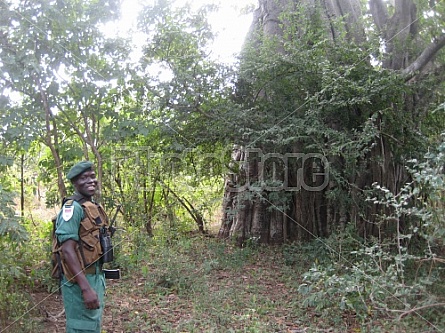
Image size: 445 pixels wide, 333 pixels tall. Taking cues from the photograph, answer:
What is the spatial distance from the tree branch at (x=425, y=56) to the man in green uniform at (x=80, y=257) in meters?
5.18

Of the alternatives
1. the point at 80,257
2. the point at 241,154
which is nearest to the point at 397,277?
the point at 80,257

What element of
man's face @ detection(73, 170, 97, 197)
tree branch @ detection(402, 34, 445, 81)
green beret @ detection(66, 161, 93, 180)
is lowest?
man's face @ detection(73, 170, 97, 197)

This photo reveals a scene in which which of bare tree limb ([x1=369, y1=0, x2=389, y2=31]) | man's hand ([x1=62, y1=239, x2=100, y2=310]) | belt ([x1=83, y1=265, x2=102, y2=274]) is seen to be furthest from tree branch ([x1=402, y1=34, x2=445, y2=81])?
man's hand ([x1=62, y1=239, x2=100, y2=310])

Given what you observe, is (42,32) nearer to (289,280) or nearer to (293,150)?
(293,150)

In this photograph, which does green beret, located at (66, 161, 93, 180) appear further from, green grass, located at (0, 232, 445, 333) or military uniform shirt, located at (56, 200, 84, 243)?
green grass, located at (0, 232, 445, 333)

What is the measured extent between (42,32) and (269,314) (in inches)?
164

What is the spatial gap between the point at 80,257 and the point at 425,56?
5897 mm

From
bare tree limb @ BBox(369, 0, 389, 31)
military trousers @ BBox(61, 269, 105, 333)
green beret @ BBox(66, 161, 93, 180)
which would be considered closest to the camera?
military trousers @ BBox(61, 269, 105, 333)

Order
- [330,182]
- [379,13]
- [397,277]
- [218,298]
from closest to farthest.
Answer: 1. [397,277]
2. [218,298]
3. [330,182]
4. [379,13]

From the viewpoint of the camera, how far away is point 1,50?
5.28 meters

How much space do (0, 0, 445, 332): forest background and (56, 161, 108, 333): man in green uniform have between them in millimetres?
958

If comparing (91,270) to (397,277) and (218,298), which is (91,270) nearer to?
(218,298)

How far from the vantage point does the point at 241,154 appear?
875 cm

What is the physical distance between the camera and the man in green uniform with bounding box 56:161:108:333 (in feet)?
10.5
